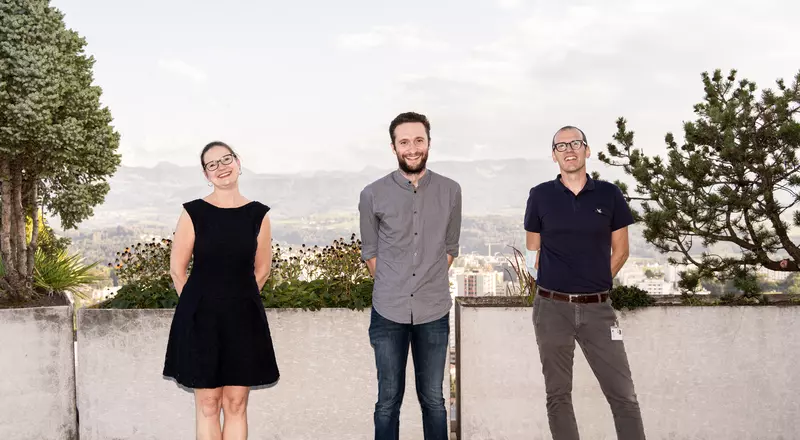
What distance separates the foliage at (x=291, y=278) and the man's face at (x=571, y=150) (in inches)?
74.2

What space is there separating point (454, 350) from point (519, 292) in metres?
0.71

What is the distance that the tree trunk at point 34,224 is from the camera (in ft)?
25.4

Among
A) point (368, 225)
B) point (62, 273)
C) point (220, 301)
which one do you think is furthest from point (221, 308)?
point (62, 273)

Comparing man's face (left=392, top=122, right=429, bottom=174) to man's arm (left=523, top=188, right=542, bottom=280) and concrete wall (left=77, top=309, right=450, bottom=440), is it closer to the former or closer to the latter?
man's arm (left=523, top=188, right=542, bottom=280)

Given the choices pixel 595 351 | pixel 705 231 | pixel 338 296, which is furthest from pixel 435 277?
pixel 705 231

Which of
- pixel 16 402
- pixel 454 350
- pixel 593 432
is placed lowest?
pixel 593 432

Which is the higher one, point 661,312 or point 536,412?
point 661,312

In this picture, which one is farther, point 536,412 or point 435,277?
point 536,412

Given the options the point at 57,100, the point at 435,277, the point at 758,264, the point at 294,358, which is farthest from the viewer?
the point at 57,100

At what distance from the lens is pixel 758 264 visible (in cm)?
626

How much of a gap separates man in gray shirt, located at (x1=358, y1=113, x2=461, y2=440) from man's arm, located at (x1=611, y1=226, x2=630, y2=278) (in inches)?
40.6

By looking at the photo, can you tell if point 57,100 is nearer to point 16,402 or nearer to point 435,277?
point 16,402

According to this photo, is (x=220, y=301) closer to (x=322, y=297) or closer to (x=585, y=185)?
(x=322, y=297)

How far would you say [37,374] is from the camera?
5266 millimetres
